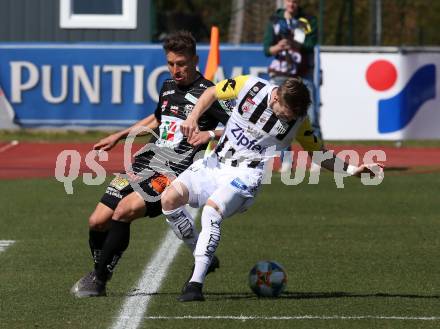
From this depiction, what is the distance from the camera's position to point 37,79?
71.6 feet

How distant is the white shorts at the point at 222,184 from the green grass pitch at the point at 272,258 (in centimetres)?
67

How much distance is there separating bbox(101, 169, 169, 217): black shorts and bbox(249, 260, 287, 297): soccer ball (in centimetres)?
81

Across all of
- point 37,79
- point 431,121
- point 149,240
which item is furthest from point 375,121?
point 149,240

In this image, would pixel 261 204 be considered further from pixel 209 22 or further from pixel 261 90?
pixel 209 22

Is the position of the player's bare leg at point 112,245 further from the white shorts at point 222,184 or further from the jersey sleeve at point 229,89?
the jersey sleeve at point 229,89

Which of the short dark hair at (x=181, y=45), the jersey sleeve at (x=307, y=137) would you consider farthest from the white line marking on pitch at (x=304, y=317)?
the short dark hair at (x=181, y=45)

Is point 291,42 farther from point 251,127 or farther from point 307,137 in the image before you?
point 251,127

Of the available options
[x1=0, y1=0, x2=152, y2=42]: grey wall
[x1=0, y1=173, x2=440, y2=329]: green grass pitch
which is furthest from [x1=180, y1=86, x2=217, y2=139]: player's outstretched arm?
[x1=0, y1=0, x2=152, y2=42]: grey wall

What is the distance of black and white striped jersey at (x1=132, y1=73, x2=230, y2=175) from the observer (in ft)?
29.7

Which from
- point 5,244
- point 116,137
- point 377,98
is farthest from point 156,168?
point 377,98

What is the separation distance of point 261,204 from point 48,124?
838cm

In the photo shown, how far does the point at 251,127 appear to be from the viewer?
8.65 m

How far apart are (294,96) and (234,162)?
65cm

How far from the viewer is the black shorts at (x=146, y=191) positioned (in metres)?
8.88
